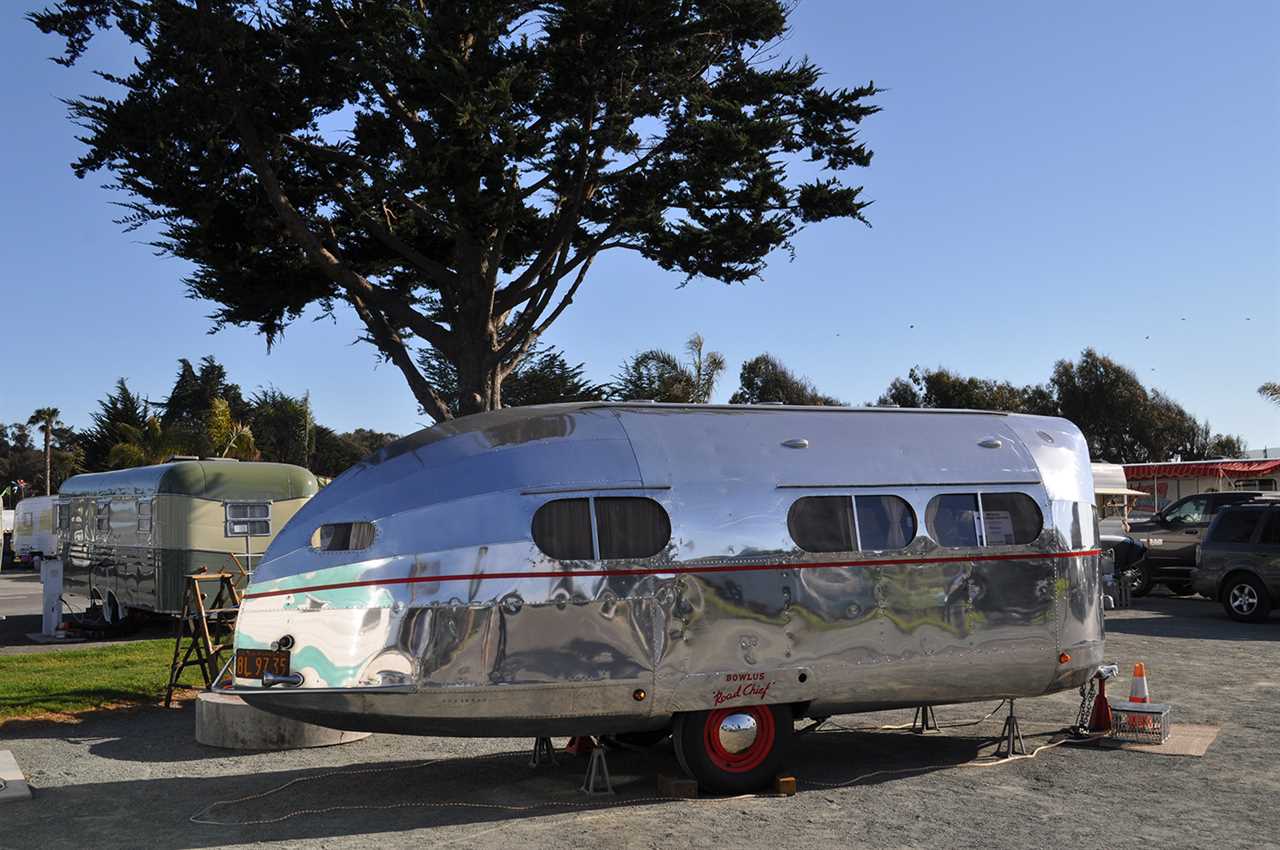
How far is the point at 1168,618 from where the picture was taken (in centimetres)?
2078

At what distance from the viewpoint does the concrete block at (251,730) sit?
10672 mm

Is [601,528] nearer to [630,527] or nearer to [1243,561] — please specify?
[630,527]

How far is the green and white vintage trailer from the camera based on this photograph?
64.7ft

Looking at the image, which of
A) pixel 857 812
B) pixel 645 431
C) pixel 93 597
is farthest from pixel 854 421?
pixel 93 597

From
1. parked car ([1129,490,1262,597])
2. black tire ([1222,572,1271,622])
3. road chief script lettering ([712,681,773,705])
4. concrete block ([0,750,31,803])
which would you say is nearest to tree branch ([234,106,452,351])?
concrete block ([0,750,31,803])

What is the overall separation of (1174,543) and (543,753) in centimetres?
1865

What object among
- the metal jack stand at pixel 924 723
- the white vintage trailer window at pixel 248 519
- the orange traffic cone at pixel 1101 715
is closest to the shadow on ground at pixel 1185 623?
the orange traffic cone at pixel 1101 715

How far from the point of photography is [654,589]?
8422mm

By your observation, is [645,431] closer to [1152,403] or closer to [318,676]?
[318,676]

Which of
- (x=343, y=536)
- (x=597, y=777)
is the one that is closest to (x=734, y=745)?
(x=597, y=777)

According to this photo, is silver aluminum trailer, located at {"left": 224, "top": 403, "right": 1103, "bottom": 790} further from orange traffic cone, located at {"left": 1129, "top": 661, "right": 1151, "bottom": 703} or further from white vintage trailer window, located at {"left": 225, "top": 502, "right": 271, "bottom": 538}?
white vintage trailer window, located at {"left": 225, "top": 502, "right": 271, "bottom": 538}

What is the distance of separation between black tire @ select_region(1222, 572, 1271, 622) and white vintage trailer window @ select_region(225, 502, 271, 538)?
15.5 meters

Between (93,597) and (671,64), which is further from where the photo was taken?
(93,597)

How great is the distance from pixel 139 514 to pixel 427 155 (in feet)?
27.5
